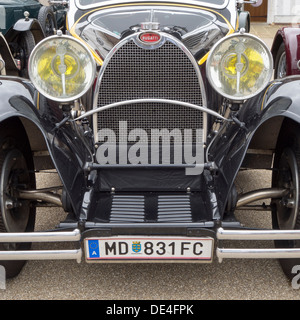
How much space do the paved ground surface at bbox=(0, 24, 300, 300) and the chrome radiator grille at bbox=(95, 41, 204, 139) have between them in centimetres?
83

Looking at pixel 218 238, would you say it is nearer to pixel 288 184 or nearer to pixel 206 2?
pixel 288 184

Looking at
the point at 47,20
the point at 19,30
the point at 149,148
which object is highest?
the point at 47,20

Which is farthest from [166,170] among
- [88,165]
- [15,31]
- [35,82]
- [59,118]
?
[15,31]

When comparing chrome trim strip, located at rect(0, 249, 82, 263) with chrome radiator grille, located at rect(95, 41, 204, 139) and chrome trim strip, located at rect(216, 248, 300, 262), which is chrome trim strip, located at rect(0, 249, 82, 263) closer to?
chrome trim strip, located at rect(216, 248, 300, 262)

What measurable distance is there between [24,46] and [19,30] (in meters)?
0.39

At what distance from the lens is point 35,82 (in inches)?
81.6

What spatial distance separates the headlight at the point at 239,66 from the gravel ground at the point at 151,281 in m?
1.02

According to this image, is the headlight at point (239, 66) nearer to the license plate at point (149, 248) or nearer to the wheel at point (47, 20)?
the license plate at point (149, 248)

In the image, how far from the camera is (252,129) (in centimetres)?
208

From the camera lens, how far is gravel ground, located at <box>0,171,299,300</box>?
85.4 inches

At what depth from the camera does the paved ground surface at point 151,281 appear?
7.12ft

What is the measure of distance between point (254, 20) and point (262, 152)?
1364 cm

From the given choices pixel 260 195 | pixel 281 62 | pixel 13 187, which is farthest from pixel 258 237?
pixel 281 62

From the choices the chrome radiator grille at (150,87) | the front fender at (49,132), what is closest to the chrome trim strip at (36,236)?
the front fender at (49,132)
